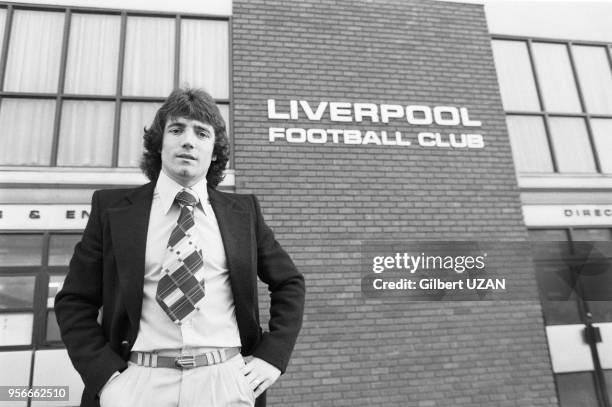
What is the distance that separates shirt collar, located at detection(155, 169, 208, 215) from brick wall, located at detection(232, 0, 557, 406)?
353 centimetres

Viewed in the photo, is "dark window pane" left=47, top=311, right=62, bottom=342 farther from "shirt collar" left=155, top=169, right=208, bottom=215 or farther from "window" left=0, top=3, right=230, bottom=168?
"shirt collar" left=155, top=169, right=208, bottom=215

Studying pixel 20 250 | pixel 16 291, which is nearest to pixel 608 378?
pixel 16 291

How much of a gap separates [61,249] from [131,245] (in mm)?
4203

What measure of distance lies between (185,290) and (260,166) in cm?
415

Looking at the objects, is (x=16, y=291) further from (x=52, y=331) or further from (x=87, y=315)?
(x=87, y=315)

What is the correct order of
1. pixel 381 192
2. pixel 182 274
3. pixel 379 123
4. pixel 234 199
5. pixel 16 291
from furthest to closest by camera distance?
pixel 379 123
pixel 381 192
pixel 16 291
pixel 234 199
pixel 182 274

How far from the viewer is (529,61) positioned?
7.10 m

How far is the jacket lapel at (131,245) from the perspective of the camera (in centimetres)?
164

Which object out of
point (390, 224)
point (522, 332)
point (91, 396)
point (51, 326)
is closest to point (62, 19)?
point (51, 326)

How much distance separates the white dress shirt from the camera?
1627 mm

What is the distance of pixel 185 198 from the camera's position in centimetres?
188

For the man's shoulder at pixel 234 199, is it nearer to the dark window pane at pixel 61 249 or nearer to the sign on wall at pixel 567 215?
the dark window pane at pixel 61 249

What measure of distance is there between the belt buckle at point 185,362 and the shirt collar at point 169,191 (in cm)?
60

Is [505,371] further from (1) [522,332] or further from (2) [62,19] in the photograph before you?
(2) [62,19]
